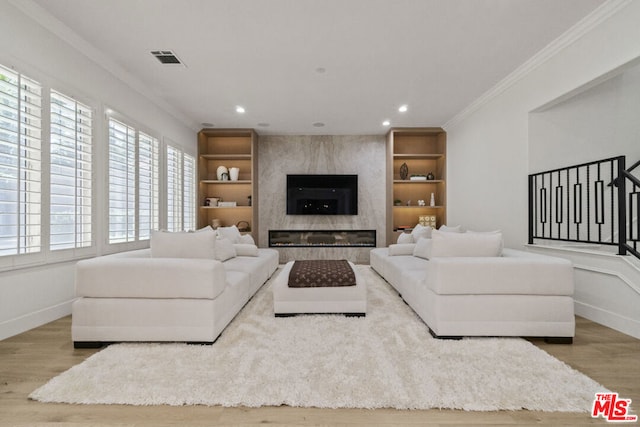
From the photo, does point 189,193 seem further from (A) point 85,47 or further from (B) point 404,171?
(B) point 404,171

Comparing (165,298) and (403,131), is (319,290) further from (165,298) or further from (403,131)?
(403,131)

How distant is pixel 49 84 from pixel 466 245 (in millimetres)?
4053

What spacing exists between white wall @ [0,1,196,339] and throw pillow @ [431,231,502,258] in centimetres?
352

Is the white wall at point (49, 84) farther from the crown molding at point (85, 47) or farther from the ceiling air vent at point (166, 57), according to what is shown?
the ceiling air vent at point (166, 57)

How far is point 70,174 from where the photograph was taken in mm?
3023

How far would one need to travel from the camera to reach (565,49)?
3139mm

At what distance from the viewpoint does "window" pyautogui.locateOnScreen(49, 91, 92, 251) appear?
2.87m

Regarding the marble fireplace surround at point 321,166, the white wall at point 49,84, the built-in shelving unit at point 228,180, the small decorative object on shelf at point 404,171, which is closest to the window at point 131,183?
the white wall at point 49,84

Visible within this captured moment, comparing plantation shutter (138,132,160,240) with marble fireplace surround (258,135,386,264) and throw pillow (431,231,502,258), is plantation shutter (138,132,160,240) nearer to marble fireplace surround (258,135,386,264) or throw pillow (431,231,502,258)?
marble fireplace surround (258,135,386,264)

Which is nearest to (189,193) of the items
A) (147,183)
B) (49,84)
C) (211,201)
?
(211,201)

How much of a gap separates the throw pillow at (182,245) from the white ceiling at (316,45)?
1963 millimetres

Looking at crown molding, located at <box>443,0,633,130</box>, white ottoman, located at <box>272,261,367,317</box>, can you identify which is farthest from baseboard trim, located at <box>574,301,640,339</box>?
crown molding, located at <box>443,0,633,130</box>

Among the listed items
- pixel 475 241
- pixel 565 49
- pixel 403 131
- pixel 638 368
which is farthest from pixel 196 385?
pixel 403 131

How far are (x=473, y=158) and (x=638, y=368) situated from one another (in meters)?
3.74
